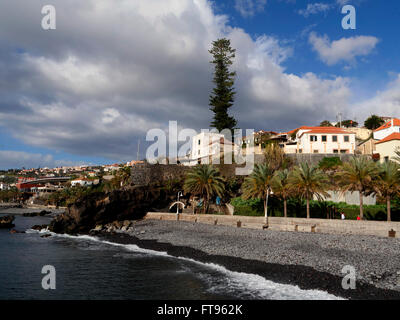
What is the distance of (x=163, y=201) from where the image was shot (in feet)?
146

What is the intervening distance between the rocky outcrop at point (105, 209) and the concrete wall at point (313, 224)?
9.52 metres

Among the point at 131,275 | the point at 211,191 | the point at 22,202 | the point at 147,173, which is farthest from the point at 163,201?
the point at 22,202

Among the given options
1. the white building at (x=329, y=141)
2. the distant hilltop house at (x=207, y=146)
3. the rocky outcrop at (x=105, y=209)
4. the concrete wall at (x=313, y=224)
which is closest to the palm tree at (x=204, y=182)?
the concrete wall at (x=313, y=224)

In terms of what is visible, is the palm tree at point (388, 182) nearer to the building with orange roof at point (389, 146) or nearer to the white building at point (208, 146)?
the building with orange roof at point (389, 146)

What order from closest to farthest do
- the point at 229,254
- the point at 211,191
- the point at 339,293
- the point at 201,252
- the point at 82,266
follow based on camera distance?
the point at 339,293 < the point at 82,266 < the point at 229,254 < the point at 201,252 < the point at 211,191

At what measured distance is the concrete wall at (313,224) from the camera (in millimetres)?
21872

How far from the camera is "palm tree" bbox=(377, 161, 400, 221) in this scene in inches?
931

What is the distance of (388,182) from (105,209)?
35.8 meters

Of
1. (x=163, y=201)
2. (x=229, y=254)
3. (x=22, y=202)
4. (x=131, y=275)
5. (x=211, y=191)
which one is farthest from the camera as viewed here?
(x=22, y=202)

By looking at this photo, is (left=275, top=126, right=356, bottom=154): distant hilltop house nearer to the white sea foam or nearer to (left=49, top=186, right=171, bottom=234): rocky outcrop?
(left=49, top=186, right=171, bottom=234): rocky outcrop

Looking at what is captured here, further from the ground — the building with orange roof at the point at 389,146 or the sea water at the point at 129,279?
the building with orange roof at the point at 389,146

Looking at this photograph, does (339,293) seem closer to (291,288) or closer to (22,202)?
(291,288)

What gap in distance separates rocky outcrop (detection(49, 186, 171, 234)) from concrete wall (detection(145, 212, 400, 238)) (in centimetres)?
952
